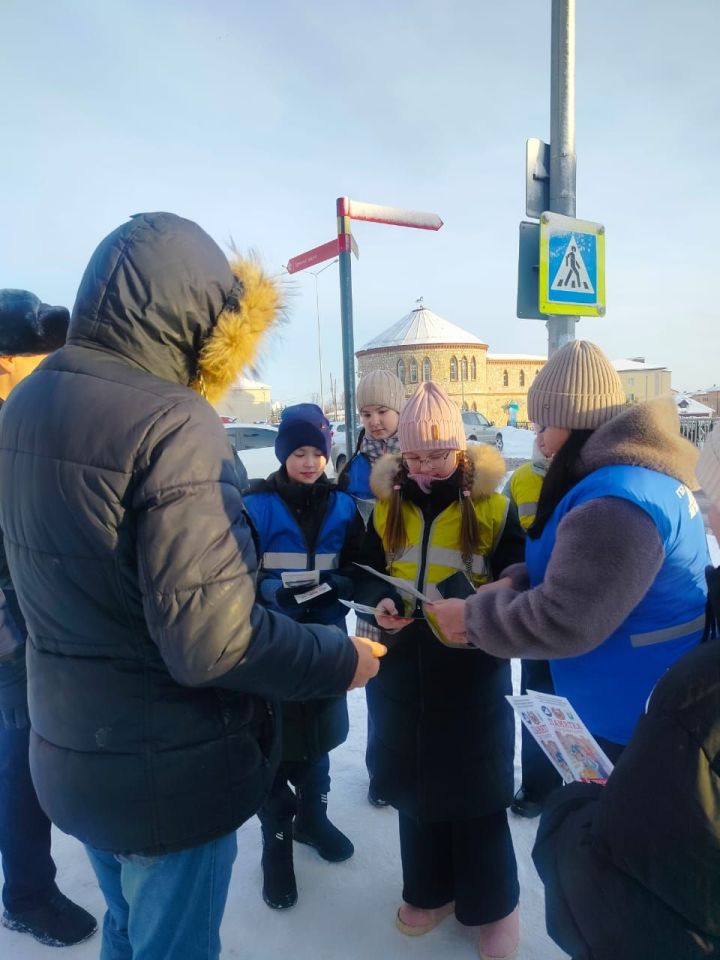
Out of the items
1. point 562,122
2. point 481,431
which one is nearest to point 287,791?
point 562,122

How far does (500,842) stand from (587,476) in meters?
1.30

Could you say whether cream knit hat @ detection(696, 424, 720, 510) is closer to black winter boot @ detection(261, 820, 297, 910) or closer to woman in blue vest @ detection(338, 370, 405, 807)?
black winter boot @ detection(261, 820, 297, 910)

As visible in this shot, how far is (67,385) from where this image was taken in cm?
116

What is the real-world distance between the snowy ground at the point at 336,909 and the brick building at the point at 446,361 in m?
44.6

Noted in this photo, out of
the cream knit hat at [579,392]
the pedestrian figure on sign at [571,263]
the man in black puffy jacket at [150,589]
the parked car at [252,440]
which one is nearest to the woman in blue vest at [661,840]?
the man in black puffy jacket at [150,589]

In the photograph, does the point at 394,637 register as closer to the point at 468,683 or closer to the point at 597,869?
the point at 468,683

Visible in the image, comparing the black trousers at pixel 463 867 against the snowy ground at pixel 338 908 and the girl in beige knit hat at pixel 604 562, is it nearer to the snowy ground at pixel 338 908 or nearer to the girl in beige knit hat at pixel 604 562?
the snowy ground at pixel 338 908

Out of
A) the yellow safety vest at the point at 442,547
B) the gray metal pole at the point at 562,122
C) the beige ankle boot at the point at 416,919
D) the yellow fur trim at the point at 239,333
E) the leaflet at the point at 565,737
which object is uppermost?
the gray metal pole at the point at 562,122

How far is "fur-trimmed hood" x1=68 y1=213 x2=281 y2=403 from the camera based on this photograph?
1203 mm

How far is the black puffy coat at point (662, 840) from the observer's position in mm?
827

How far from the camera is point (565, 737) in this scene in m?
1.37

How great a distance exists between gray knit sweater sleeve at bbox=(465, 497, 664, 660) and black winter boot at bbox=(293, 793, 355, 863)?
1500 millimetres

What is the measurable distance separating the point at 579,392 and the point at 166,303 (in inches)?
44.5

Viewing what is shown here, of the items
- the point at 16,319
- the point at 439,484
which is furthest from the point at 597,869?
the point at 16,319
